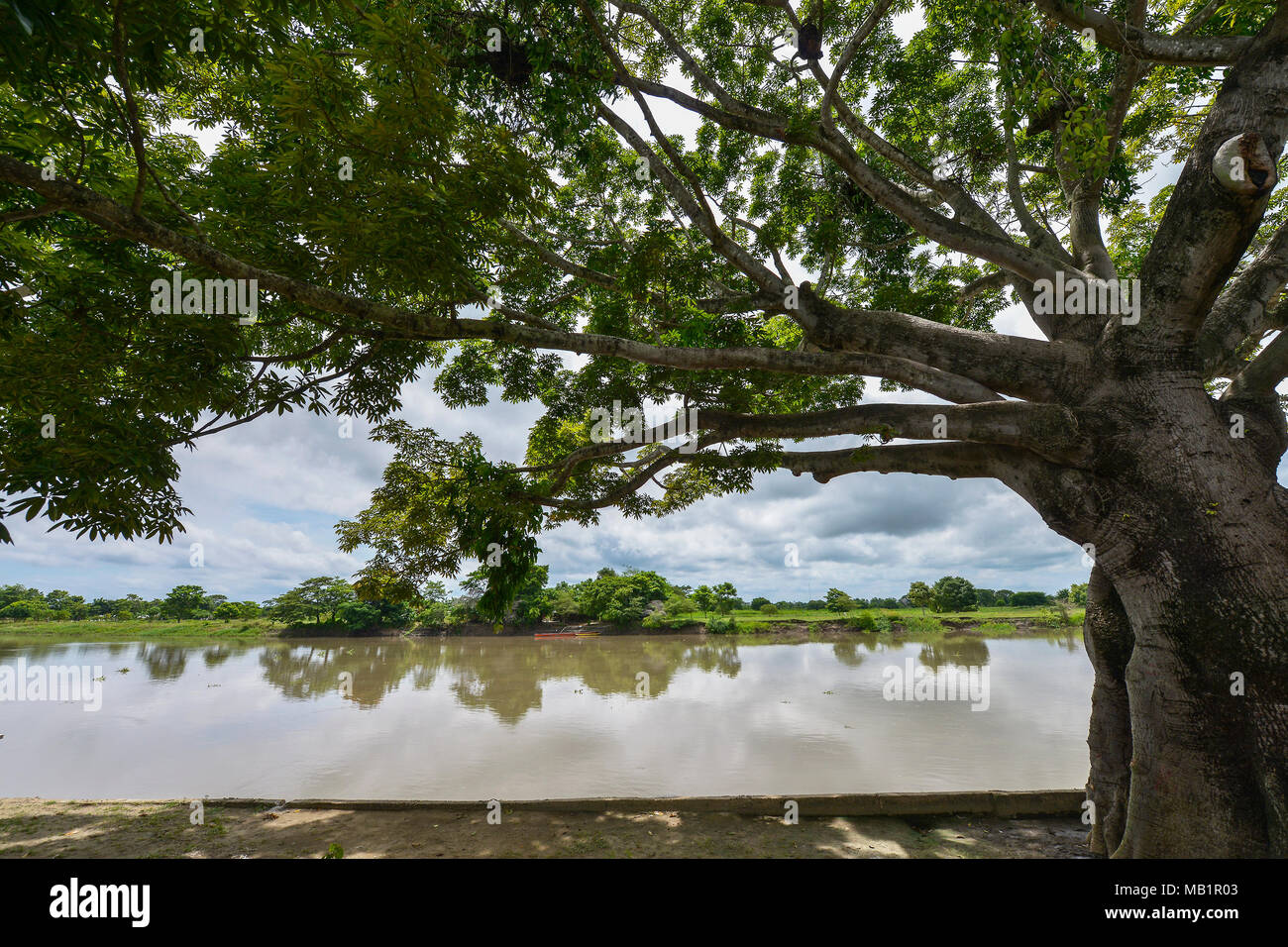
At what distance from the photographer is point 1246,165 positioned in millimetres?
2912

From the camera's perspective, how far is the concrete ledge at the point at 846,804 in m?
4.65

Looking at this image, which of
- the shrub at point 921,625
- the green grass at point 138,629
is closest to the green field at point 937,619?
the shrub at point 921,625

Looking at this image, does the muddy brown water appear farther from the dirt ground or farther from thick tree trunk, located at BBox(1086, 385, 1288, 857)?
thick tree trunk, located at BBox(1086, 385, 1288, 857)

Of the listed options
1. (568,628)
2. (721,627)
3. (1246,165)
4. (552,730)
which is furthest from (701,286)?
(721,627)

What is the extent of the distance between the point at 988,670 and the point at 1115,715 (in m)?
15.6

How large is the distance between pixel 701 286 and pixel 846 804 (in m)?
5.10

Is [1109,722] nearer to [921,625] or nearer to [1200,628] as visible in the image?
[1200,628]

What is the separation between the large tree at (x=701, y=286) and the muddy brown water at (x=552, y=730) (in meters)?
3.33

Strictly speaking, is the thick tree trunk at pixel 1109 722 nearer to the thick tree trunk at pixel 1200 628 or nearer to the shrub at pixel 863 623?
the thick tree trunk at pixel 1200 628
